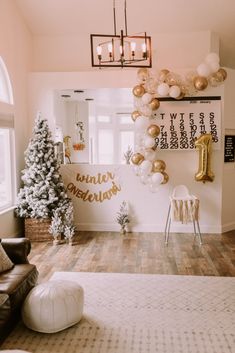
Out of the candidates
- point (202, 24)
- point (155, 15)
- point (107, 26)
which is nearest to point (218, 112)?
point (202, 24)

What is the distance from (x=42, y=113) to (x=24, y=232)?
2137 mm

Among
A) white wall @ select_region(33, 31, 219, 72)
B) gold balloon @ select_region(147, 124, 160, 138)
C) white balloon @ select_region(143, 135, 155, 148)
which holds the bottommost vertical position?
white balloon @ select_region(143, 135, 155, 148)

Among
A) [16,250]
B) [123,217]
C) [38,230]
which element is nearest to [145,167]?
[123,217]

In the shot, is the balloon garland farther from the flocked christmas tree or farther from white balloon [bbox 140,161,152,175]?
the flocked christmas tree

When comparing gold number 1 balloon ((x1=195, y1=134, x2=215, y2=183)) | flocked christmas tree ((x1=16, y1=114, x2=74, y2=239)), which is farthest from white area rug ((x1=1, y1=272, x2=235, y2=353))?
gold number 1 balloon ((x1=195, y1=134, x2=215, y2=183))

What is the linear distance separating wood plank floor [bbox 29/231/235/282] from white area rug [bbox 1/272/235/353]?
34cm

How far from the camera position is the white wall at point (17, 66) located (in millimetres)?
5293

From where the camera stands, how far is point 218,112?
5812 mm

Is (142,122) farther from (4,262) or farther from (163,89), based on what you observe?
(4,262)

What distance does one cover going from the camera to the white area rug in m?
2.74

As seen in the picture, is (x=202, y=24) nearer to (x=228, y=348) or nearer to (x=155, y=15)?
(x=155, y=15)

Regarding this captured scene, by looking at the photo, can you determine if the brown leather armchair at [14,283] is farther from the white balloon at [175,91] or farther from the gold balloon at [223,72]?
the gold balloon at [223,72]

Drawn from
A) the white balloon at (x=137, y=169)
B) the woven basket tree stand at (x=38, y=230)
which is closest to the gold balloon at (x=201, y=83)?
the white balloon at (x=137, y=169)

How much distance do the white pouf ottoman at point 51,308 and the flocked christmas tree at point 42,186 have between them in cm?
259
